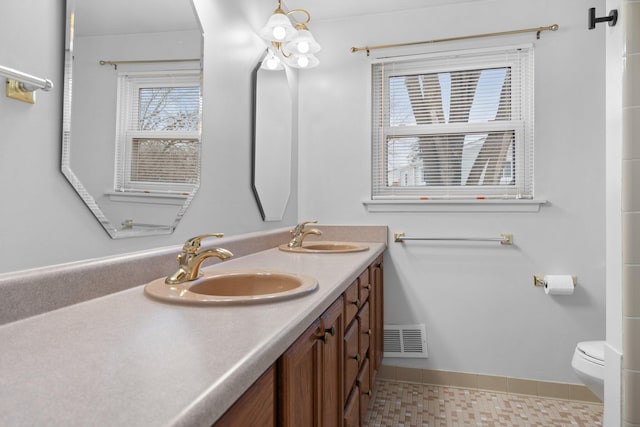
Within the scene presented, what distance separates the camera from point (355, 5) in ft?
8.16

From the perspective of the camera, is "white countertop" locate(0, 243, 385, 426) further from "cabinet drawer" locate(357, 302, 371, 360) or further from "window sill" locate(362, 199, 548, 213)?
"window sill" locate(362, 199, 548, 213)

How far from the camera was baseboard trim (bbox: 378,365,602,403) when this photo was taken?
2246 mm

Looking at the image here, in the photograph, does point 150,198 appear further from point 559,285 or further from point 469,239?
point 559,285

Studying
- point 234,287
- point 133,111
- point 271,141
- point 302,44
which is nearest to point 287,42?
point 302,44

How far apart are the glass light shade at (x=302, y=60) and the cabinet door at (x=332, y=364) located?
152cm

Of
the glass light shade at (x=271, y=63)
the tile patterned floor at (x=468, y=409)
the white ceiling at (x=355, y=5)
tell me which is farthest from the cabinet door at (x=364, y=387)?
the white ceiling at (x=355, y=5)

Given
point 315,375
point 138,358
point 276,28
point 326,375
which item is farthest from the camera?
point 276,28

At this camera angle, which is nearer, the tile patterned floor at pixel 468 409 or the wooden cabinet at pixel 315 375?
the wooden cabinet at pixel 315 375

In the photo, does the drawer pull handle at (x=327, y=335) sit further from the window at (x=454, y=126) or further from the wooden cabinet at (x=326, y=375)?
the window at (x=454, y=126)

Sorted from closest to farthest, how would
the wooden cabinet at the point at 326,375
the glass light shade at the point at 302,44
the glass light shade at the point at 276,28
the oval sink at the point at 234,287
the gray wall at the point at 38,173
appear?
the wooden cabinet at the point at 326,375 → the gray wall at the point at 38,173 → the oval sink at the point at 234,287 → the glass light shade at the point at 276,28 → the glass light shade at the point at 302,44

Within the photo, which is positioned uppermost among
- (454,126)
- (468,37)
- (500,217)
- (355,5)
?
(355,5)

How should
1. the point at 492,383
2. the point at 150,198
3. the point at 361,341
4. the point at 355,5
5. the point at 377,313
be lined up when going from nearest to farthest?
the point at 150,198 → the point at 361,341 → the point at 377,313 → the point at 492,383 → the point at 355,5

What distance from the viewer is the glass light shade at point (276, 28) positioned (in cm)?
200

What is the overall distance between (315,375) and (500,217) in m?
1.77
